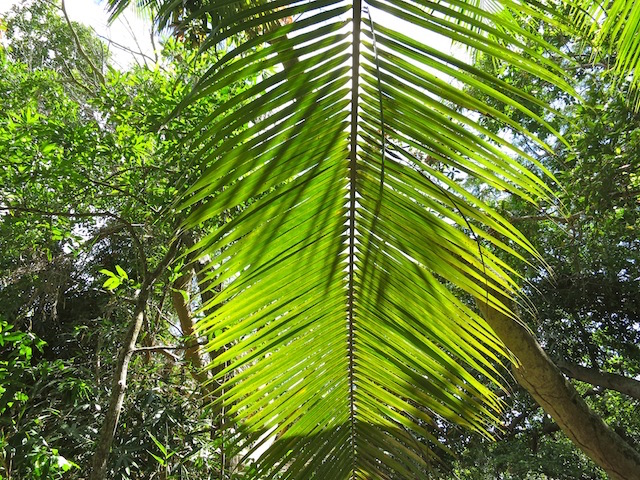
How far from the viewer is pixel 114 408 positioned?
2418 millimetres

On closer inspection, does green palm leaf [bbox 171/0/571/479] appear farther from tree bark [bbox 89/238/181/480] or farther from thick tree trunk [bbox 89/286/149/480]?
thick tree trunk [bbox 89/286/149/480]

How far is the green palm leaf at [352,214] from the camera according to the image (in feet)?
2.06

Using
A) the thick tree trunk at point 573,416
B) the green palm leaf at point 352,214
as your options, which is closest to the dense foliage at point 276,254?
the green palm leaf at point 352,214

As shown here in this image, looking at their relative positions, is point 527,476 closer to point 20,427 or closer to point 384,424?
point 20,427

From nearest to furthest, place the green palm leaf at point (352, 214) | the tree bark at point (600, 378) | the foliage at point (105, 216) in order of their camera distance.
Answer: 1. the green palm leaf at point (352, 214)
2. the foliage at point (105, 216)
3. the tree bark at point (600, 378)

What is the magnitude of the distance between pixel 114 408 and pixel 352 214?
7.19ft

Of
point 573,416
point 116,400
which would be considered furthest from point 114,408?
point 573,416

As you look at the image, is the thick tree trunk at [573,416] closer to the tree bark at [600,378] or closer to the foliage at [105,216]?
the foliage at [105,216]

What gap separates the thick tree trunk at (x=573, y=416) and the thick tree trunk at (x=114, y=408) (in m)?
1.96

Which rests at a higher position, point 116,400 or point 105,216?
point 105,216

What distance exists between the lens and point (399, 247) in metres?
0.72

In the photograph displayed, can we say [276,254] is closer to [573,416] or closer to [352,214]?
[352,214]

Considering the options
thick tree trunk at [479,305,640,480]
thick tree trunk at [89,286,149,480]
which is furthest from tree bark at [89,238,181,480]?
thick tree trunk at [479,305,640,480]

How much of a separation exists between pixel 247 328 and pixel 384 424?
11.8 inches
